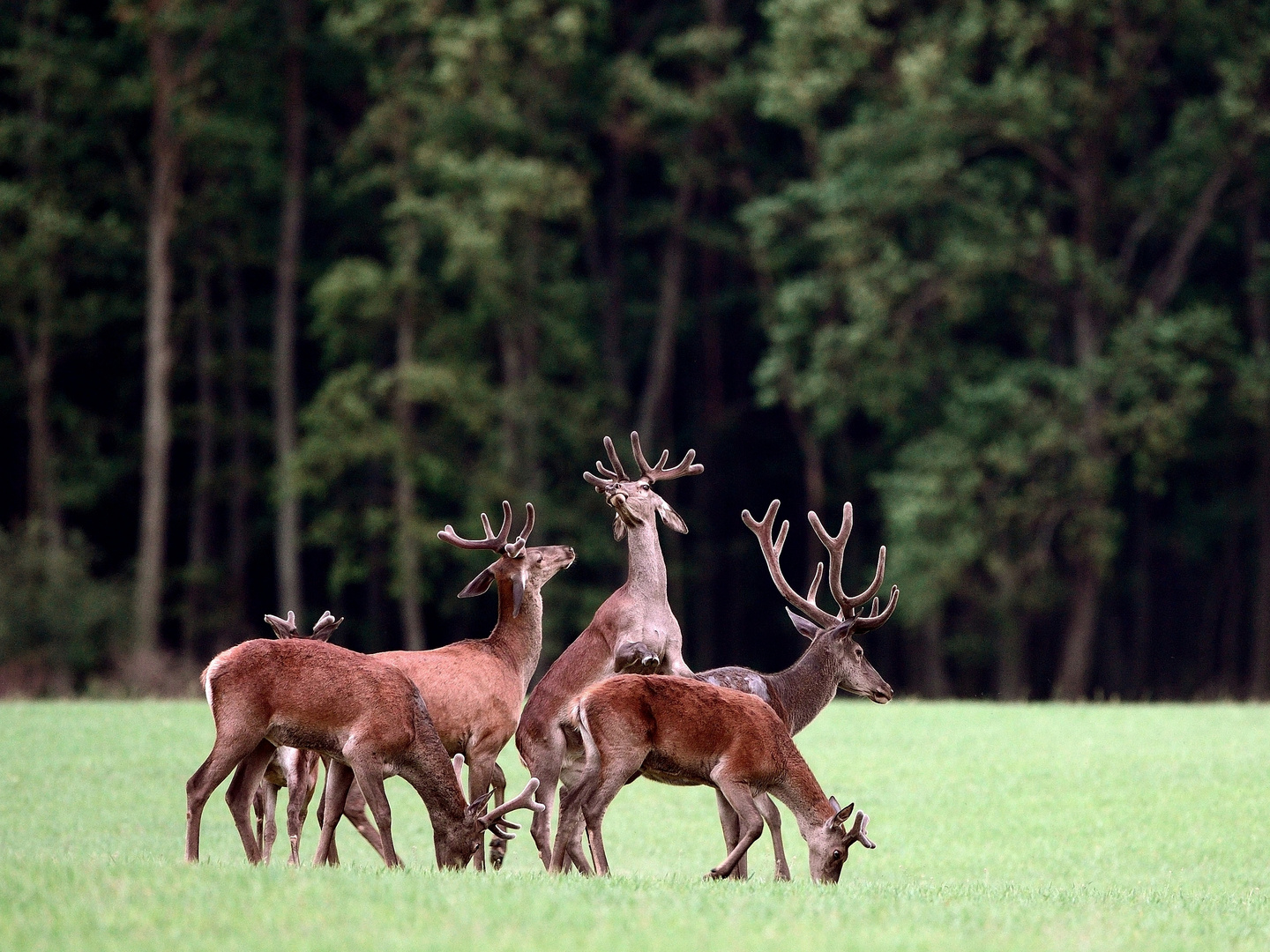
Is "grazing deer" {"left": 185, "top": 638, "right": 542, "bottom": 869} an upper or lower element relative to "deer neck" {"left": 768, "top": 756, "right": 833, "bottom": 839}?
upper

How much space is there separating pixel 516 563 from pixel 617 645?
77 centimetres

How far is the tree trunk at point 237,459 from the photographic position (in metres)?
32.8

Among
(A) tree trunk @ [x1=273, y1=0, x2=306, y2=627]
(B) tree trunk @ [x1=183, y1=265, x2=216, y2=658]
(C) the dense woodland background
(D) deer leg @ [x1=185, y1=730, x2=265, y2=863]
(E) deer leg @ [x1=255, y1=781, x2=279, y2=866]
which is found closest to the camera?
(D) deer leg @ [x1=185, y1=730, x2=265, y2=863]

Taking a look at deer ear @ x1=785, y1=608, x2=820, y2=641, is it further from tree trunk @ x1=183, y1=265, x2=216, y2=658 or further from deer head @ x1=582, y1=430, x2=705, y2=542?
tree trunk @ x1=183, y1=265, x2=216, y2=658

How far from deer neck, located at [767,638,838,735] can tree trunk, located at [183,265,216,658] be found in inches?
875

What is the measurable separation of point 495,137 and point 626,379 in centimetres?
708

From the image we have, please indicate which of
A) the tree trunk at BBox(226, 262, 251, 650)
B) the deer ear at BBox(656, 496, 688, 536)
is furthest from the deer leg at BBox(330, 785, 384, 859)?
the tree trunk at BBox(226, 262, 251, 650)

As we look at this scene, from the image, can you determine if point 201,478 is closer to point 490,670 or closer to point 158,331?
point 158,331

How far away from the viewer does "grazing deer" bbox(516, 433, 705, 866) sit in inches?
403

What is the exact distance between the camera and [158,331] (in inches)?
1172

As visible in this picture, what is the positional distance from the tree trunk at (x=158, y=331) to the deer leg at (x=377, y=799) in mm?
20472

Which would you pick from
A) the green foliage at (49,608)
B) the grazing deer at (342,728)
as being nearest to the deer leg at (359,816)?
the grazing deer at (342,728)

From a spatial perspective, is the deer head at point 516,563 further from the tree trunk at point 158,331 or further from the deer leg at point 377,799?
the tree trunk at point 158,331

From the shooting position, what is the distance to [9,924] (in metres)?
6.75
